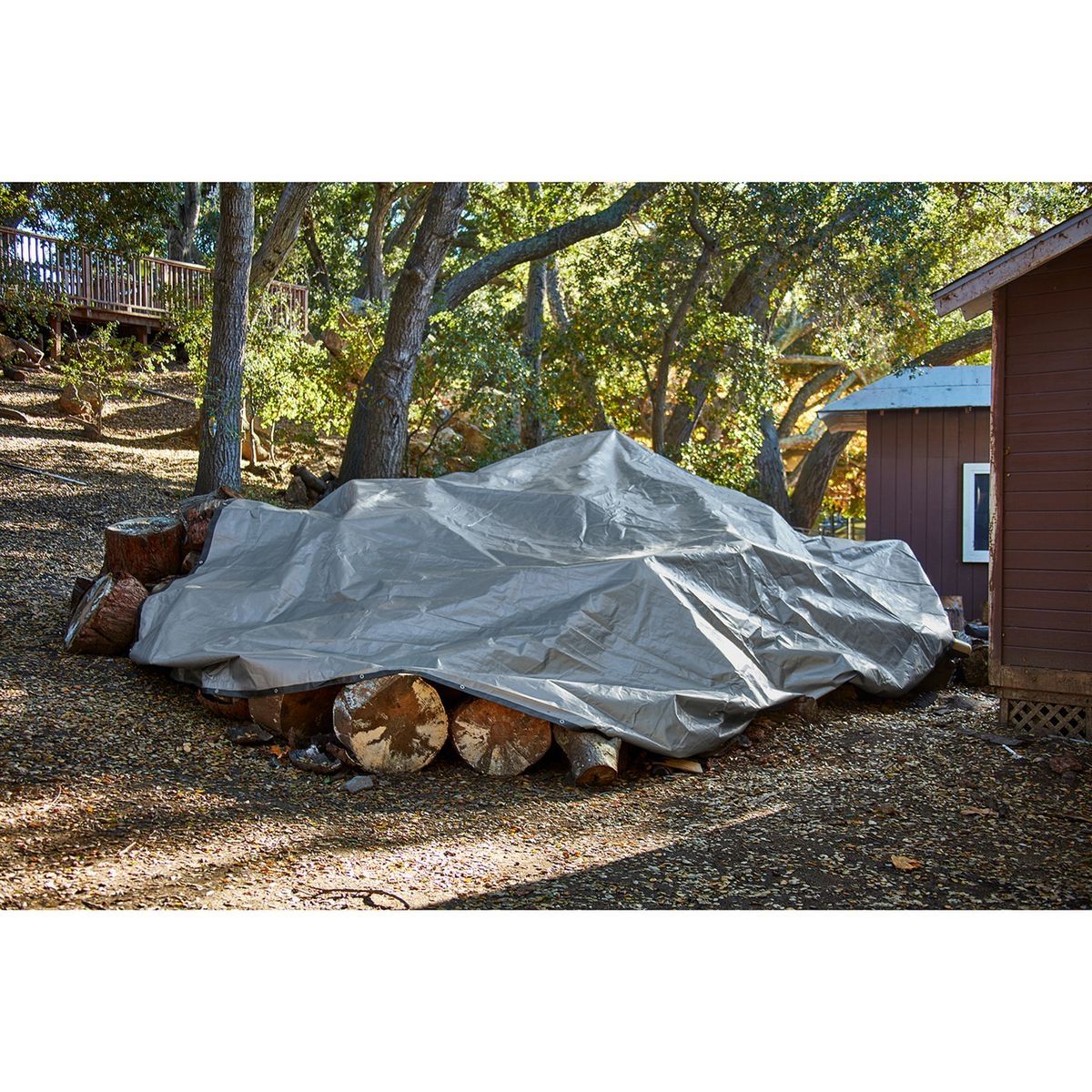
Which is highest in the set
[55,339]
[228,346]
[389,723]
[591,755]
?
[55,339]

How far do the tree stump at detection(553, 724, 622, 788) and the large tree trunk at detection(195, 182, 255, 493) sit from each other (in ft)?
17.5

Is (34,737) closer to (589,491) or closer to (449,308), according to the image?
(589,491)

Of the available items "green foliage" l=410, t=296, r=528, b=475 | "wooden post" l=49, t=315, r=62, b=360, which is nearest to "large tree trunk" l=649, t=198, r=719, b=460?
"green foliage" l=410, t=296, r=528, b=475

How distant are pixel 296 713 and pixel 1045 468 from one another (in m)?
4.42

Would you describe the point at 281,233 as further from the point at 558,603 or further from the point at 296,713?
the point at 296,713

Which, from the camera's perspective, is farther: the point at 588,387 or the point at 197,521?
the point at 588,387

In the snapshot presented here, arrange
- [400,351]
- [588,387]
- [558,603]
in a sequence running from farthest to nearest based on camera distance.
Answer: [588,387] < [400,351] < [558,603]

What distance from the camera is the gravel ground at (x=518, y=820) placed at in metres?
3.69

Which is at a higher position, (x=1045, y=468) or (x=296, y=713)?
(x=1045, y=468)

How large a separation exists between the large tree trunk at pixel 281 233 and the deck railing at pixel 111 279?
72 centimetres

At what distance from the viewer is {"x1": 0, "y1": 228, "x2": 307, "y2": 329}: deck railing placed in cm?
1309

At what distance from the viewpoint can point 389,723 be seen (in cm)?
504

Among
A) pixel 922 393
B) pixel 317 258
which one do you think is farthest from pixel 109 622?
pixel 317 258
